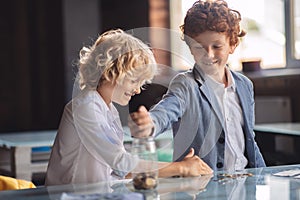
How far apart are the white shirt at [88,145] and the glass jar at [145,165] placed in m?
0.09

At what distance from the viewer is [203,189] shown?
1772 mm

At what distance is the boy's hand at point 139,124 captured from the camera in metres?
1.70

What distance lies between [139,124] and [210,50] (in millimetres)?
402

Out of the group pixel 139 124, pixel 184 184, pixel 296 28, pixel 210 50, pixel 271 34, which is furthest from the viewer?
pixel 271 34

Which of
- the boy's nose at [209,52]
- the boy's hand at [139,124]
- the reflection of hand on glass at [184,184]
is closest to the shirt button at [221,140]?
the reflection of hand on glass at [184,184]

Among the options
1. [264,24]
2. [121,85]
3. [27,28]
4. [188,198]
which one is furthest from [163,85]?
[27,28]

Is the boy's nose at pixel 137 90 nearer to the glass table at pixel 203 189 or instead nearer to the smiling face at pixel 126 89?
the smiling face at pixel 126 89

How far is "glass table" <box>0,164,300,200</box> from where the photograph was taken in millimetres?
1688

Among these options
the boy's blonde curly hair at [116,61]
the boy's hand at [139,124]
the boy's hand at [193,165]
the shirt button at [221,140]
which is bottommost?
the boy's hand at [193,165]

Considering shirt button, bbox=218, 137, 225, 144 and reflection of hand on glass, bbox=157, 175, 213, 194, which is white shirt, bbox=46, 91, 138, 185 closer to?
reflection of hand on glass, bbox=157, 175, 213, 194

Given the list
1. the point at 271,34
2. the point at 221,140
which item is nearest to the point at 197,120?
the point at 221,140

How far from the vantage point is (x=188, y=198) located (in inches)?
65.5

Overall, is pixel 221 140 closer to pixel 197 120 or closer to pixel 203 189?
pixel 197 120

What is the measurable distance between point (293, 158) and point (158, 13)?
191 centimetres
